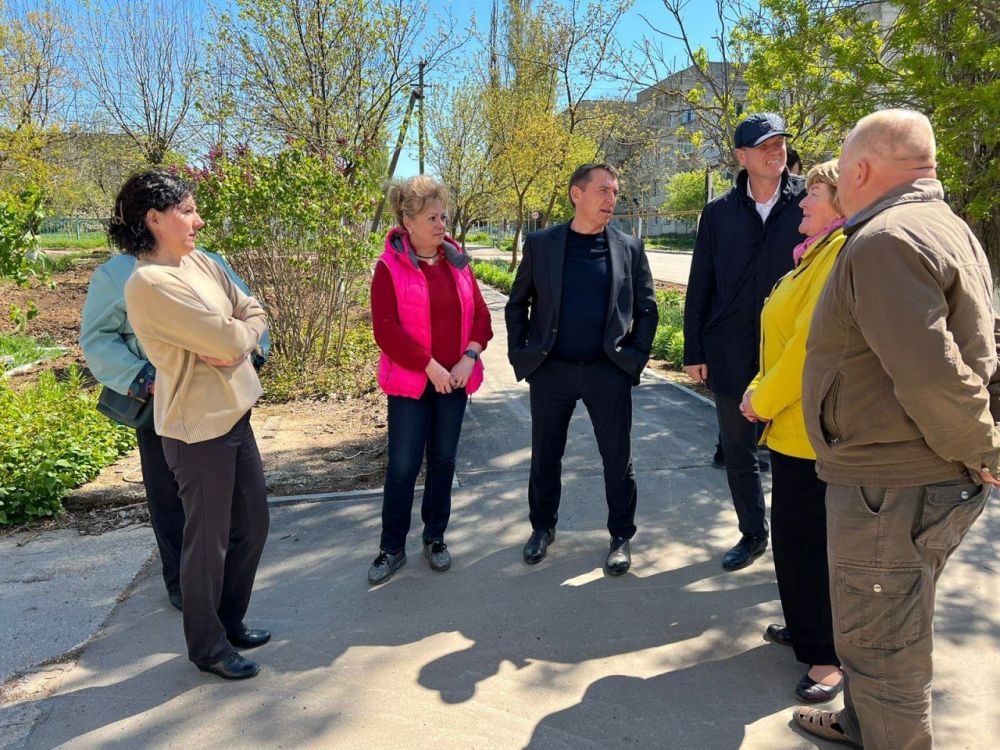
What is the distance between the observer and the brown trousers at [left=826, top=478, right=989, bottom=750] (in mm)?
1945

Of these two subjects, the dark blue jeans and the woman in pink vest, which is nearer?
the woman in pink vest

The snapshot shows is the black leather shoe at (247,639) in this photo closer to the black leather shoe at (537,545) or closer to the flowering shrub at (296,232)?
the black leather shoe at (537,545)

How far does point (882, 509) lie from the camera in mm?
1972

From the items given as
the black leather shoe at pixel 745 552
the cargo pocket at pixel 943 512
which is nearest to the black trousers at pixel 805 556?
the cargo pocket at pixel 943 512

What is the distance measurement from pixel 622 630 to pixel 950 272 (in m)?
1.98

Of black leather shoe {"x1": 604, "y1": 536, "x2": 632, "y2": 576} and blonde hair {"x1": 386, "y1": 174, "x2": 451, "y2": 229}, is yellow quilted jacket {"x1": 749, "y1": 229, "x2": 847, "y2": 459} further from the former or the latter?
blonde hair {"x1": 386, "y1": 174, "x2": 451, "y2": 229}

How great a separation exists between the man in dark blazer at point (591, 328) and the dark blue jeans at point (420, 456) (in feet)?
1.48

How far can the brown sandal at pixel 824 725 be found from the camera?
7.66ft

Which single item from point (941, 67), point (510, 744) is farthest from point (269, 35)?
point (510, 744)

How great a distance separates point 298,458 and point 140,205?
10.3ft

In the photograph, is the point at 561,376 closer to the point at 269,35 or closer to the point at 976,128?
the point at 976,128

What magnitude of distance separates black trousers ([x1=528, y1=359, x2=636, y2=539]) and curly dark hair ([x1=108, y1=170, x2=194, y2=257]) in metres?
1.84

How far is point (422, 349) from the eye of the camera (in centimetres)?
341

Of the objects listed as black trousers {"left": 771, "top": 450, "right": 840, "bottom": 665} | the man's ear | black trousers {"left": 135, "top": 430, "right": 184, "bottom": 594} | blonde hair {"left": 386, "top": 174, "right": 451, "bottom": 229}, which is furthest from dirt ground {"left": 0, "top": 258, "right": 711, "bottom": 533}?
the man's ear
